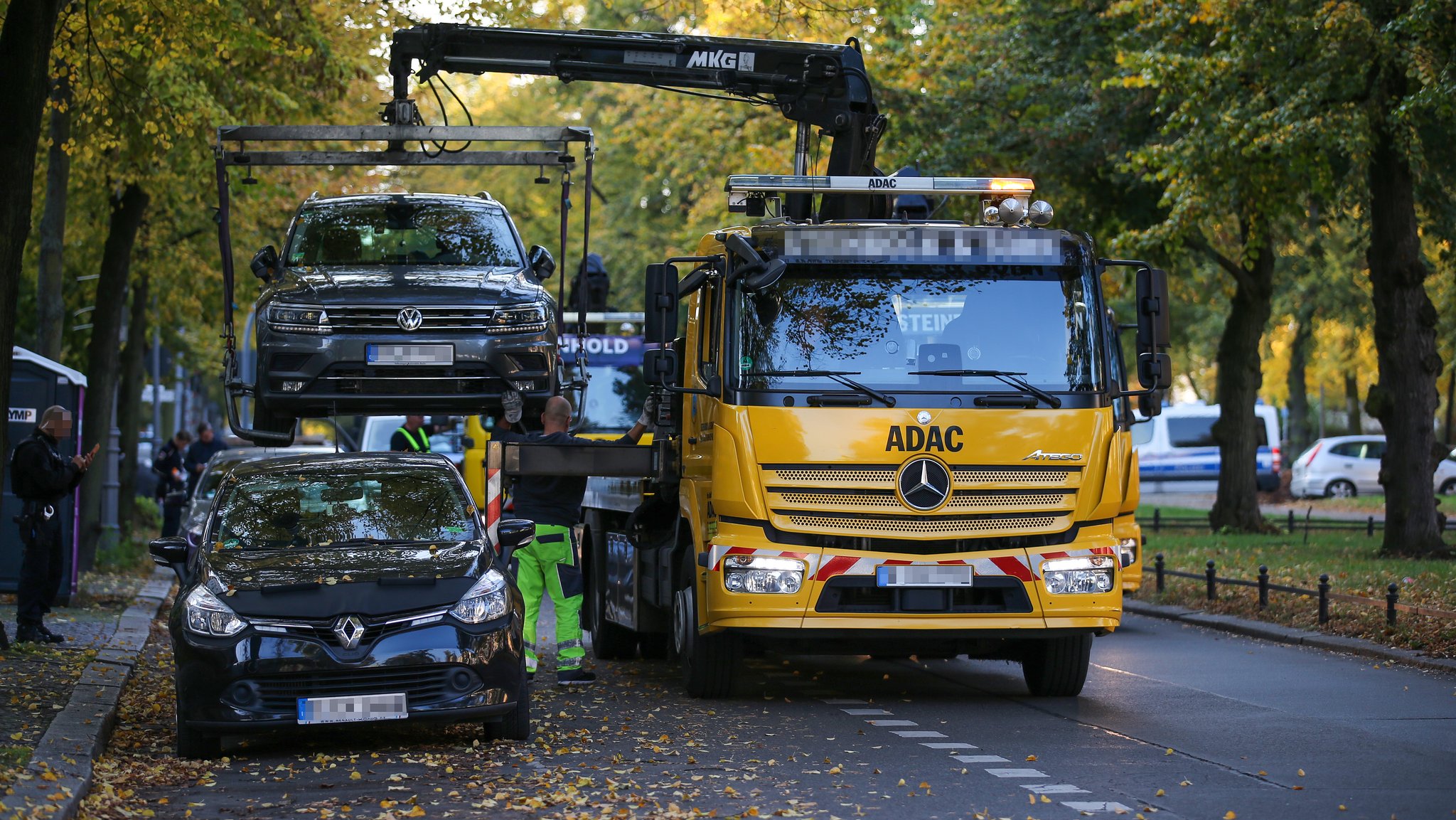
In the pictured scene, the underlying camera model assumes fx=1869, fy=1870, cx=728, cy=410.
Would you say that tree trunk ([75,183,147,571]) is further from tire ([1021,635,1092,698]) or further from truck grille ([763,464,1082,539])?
tire ([1021,635,1092,698])

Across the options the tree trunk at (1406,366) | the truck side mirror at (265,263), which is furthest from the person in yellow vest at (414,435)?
the tree trunk at (1406,366)

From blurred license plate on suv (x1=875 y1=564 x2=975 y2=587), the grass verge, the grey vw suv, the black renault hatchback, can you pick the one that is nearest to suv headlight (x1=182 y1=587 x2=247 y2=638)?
the black renault hatchback

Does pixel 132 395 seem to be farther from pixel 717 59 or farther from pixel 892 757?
pixel 892 757

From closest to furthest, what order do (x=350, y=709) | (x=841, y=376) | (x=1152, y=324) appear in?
(x=350, y=709), (x=841, y=376), (x=1152, y=324)

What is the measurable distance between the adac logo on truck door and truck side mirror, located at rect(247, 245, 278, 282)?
3.63 metres

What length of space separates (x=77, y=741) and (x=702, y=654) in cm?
388

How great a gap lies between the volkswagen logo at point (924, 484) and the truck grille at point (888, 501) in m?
0.03

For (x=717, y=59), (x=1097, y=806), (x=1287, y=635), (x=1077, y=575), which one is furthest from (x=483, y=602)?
(x=1287, y=635)

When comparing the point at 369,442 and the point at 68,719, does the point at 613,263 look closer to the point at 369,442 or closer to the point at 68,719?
the point at 369,442

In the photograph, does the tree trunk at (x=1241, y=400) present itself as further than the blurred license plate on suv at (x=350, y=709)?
Yes

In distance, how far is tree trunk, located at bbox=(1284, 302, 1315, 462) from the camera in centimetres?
4272

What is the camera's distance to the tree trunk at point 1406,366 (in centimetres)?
2072

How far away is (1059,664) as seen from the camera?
12.0 m

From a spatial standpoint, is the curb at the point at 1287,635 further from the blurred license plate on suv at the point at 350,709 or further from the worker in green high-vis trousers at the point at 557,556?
the blurred license plate on suv at the point at 350,709
